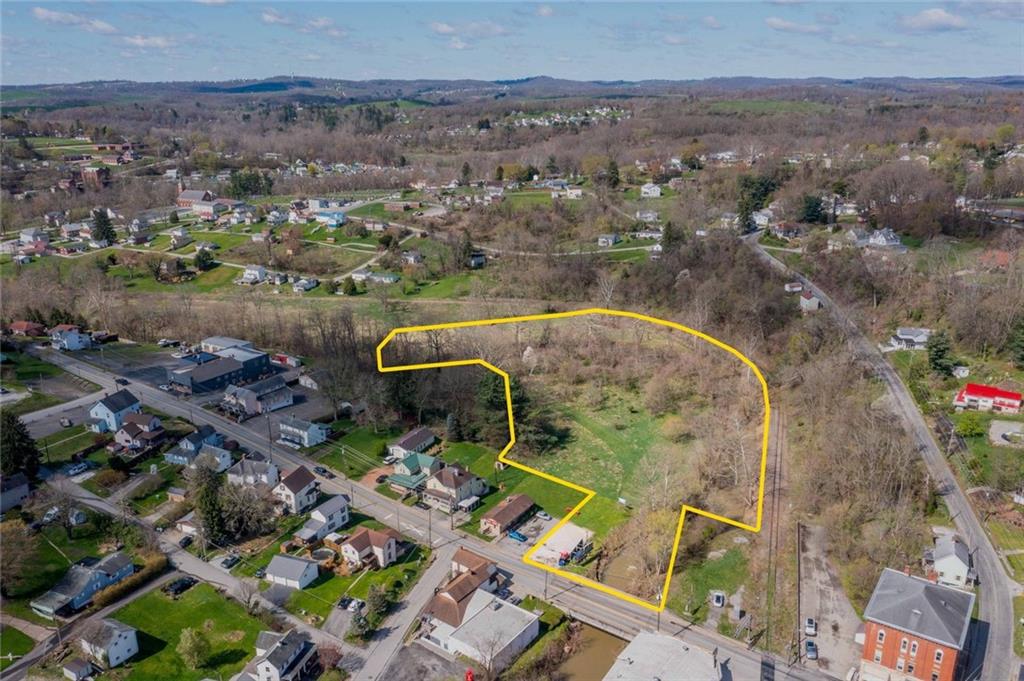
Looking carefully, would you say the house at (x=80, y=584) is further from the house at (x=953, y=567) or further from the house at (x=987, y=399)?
the house at (x=987, y=399)

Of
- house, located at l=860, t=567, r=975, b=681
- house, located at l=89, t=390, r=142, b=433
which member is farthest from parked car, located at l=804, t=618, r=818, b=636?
house, located at l=89, t=390, r=142, b=433

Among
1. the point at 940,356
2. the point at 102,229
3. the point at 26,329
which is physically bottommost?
the point at 26,329

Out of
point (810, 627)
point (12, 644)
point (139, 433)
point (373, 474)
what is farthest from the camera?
point (139, 433)

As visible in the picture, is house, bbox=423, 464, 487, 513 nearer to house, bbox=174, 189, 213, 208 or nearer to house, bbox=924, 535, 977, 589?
house, bbox=924, 535, 977, 589

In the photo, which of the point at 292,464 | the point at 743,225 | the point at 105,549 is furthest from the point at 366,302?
the point at 743,225

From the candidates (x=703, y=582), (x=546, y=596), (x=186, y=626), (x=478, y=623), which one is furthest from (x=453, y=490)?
(x=186, y=626)

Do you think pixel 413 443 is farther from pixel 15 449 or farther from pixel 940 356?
pixel 940 356
